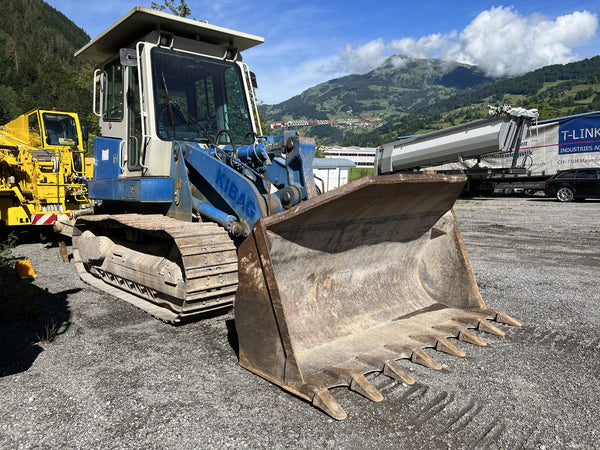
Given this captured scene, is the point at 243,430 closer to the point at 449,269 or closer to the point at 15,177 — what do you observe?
the point at 449,269

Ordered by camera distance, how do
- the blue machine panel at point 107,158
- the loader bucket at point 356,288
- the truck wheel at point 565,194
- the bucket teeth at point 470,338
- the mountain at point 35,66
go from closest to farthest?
the loader bucket at point 356,288
the bucket teeth at point 470,338
the blue machine panel at point 107,158
the truck wheel at point 565,194
the mountain at point 35,66

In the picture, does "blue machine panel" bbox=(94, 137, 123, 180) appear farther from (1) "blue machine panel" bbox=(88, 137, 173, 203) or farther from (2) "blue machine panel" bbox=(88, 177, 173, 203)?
(2) "blue machine panel" bbox=(88, 177, 173, 203)

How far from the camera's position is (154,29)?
509cm

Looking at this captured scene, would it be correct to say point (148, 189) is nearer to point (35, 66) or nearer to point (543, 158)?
point (543, 158)

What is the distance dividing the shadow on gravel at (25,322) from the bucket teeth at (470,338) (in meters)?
3.47

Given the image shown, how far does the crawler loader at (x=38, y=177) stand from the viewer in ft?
30.2

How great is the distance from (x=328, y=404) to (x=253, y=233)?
1186mm

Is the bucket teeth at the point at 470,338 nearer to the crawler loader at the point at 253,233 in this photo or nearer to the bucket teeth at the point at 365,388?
the crawler loader at the point at 253,233

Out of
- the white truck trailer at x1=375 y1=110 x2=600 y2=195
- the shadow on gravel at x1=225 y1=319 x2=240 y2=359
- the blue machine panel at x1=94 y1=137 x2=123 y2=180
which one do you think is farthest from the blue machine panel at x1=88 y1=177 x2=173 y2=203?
the white truck trailer at x1=375 y1=110 x2=600 y2=195

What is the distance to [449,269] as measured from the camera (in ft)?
14.5

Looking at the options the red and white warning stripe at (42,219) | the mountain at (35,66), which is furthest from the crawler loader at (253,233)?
the mountain at (35,66)

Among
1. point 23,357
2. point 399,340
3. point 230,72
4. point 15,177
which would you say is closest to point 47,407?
A: point 23,357

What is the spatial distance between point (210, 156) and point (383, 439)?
3079 mm

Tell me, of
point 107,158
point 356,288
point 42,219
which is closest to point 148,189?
point 107,158
